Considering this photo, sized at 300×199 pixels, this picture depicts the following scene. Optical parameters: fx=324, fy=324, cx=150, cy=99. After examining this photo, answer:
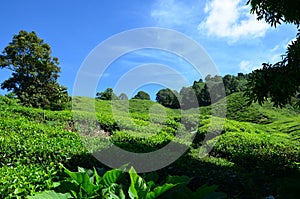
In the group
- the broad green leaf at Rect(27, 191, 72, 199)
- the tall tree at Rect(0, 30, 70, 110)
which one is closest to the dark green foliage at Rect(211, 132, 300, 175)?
the broad green leaf at Rect(27, 191, 72, 199)

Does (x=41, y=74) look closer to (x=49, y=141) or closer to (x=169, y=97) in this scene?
(x=169, y=97)

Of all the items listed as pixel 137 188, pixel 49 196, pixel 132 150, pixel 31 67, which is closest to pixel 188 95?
pixel 132 150

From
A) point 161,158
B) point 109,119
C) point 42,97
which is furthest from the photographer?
point 42,97

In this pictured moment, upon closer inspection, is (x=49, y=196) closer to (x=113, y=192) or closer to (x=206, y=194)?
(x=113, y=192)

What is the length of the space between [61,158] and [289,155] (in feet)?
19.9

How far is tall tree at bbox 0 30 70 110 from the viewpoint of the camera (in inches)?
791

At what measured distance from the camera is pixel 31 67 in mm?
21688

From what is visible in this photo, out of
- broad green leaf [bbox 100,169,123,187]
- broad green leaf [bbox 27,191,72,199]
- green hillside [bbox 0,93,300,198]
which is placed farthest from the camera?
green hillside [bbox 0,93,300,198]

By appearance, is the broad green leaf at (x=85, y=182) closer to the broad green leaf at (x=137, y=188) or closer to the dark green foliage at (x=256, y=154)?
the broad green leaf at (x=137, y=188)

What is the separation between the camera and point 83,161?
584 centimetres

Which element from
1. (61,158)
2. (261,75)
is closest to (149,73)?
(61,158)

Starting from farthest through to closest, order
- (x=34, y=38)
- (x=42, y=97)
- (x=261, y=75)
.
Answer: (x=34, y=38)
(x=42, y=97)
(x=261, y=75)

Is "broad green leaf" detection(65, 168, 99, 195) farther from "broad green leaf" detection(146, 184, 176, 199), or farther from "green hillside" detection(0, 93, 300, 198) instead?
"green hillside" detection(0, 93, 300, 198)

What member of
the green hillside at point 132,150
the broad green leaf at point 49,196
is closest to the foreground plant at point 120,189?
the broad green leaf at point 49,196
